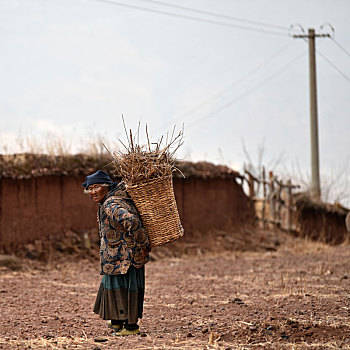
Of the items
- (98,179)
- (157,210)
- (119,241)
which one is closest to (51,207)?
(98,179)

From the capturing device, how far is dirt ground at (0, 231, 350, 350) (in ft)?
18.2

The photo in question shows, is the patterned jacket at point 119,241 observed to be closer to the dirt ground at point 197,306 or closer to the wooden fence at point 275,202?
the dirt ground at point 197,306

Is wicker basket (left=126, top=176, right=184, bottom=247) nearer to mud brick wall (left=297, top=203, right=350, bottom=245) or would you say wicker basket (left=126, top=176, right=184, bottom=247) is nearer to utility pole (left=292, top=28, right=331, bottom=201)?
mud brick wall (left=297, top=203, right=350, bottom=245)

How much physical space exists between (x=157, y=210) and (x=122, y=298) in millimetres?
960

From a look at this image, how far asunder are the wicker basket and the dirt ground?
3.38 feet

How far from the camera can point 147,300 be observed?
836cm

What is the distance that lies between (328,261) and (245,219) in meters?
5.89

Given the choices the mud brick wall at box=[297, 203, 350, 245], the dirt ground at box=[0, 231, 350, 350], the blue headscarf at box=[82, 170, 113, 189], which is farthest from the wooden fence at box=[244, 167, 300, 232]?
the blue headscarf at box=[82, 170, 113, 189]

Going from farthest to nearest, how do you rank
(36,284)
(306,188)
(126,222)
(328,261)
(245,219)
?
1. (306,188)
2. (245,219)
3. (328,261)
4. (36,284)
5. (126,222)

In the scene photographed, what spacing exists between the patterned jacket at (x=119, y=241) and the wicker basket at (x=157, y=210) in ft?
0.31

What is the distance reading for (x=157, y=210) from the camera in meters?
5.70

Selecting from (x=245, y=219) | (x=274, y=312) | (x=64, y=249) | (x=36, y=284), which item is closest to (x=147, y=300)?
(x=274, y=312)

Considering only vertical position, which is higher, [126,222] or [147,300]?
[126,222]

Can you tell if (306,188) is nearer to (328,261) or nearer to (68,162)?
(328,261)
